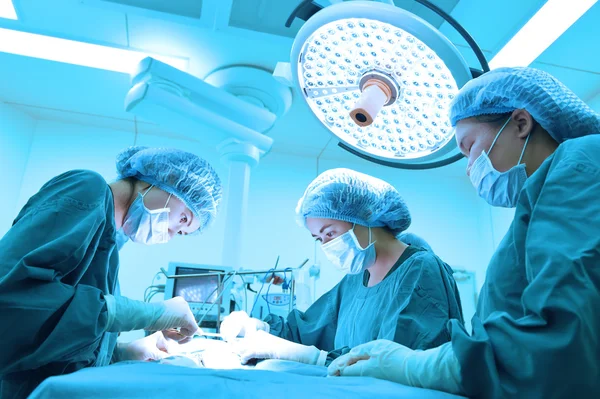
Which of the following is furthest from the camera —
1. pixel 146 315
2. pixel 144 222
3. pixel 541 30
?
pixel 541 30

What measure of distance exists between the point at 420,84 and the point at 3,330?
991 mm

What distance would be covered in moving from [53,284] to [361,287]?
1.20 m

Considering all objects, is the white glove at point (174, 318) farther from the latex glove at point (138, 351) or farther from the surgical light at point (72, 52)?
the surgical light at point (72, 52)

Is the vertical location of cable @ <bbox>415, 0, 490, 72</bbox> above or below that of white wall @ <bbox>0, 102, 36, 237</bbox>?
below

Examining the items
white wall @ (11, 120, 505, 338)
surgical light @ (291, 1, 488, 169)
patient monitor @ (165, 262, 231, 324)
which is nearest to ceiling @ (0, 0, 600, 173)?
white wall @ (11, 120, 505, 338)

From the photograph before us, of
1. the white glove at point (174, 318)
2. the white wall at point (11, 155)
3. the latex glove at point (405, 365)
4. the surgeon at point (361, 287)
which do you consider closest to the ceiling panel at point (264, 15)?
the surgeon at point (361, 287)

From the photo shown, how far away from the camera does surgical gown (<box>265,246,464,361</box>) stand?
1.33 metres

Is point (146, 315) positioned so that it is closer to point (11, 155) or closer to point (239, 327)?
point (239, 327)

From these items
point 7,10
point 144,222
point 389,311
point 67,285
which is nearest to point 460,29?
point 389,311

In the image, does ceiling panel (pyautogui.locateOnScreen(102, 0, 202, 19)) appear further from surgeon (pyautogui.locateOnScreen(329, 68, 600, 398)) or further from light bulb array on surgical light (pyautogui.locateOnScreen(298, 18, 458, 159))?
surgeon (pyautogui.locateOnScreen(329, 68, 600, 398))

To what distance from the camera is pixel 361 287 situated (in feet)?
6.10

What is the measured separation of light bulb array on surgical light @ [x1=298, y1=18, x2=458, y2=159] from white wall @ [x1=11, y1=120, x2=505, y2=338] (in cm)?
235

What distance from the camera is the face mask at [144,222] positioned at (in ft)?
4.97

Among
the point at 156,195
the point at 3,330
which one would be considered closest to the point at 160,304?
the point at 156,195
